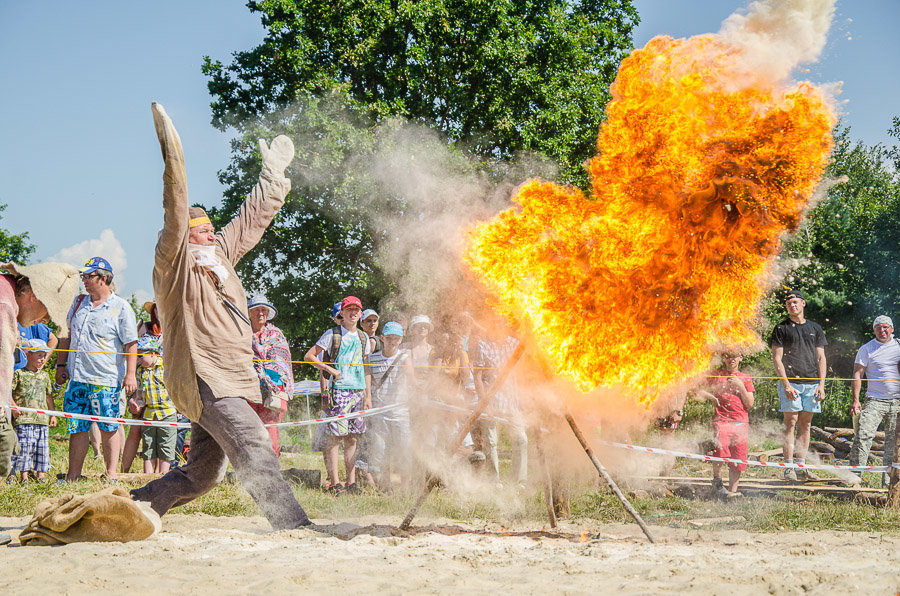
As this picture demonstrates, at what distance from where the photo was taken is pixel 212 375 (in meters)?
4.98

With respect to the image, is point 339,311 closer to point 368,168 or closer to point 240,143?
point 368,168

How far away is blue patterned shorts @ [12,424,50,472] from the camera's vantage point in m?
8.06

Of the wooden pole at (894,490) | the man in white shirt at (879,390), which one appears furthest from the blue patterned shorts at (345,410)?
the man in white shirt at (879,390)

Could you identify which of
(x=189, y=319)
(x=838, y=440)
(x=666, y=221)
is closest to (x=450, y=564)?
(x=189, y=319)

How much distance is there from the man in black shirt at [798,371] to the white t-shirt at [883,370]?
0.67m

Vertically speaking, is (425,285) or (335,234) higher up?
(335,234)

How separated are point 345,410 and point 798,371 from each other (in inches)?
218

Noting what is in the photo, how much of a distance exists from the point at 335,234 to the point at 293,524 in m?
13.7

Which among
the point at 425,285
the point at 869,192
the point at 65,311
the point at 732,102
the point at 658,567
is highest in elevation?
the point at 869,192

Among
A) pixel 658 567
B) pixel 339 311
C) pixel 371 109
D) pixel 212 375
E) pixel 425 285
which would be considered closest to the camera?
pixel 658 567

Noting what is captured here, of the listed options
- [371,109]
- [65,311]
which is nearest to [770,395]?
[371,109]

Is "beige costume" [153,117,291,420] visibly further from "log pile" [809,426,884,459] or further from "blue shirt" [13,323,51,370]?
"log pile" [809,426,884,459]

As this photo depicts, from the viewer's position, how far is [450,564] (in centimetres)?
441

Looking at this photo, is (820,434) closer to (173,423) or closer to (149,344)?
(173,423)
